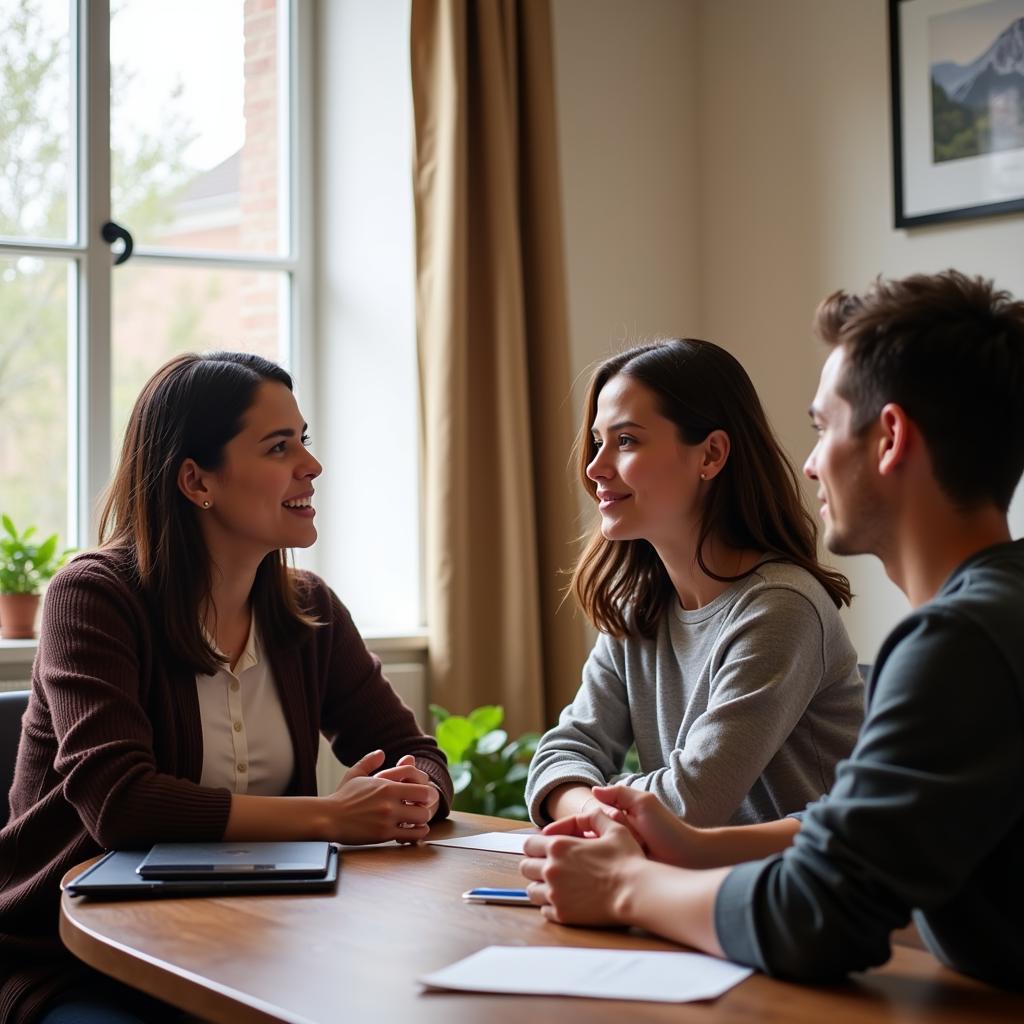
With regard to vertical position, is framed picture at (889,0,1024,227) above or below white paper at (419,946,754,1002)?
above

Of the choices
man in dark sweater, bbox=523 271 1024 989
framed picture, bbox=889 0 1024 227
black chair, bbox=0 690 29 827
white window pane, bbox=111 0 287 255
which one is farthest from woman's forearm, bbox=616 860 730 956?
white window pane, bbox=111 0 287 255

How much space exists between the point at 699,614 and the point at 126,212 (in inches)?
84.3

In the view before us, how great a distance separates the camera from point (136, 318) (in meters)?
3.43

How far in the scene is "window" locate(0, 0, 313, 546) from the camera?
128 inches

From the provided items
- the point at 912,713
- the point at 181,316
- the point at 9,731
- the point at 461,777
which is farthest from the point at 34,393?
the point at 912,713

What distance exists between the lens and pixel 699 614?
191 centimetres

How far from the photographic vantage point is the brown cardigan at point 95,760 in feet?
5.39

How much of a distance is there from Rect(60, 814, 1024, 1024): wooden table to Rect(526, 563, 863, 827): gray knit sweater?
0.30 m

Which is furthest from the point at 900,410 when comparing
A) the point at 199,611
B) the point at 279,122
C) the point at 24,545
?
the point at 279,122

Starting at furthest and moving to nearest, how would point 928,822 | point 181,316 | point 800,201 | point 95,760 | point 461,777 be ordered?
point 800,201 → point 181,316 → point 461,777 → point 95,760 → point 928,822

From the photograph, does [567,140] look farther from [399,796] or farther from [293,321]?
[399,796]

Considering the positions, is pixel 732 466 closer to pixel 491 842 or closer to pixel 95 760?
pixel 491 842

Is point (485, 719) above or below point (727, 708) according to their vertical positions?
below

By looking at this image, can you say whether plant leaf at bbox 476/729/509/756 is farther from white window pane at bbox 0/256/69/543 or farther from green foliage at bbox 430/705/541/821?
white window pane at bbox 0/256/69/543
